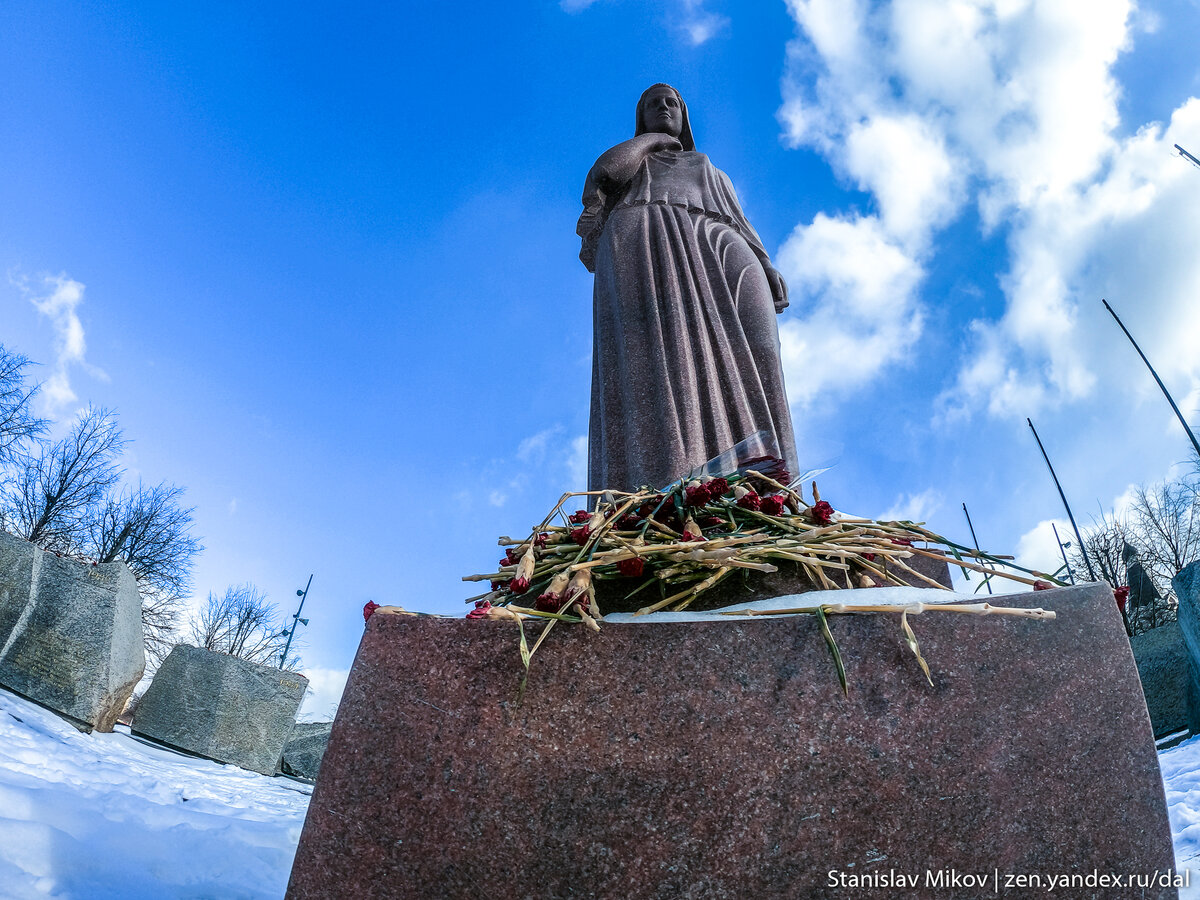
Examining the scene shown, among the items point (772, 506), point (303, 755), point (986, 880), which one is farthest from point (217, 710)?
point (986, 880)

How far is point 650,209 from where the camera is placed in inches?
169

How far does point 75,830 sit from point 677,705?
6.76 feet

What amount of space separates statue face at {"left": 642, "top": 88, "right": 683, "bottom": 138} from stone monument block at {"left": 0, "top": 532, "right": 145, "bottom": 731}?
21.9 ft

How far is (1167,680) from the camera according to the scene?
7.15 m

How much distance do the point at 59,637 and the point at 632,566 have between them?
7394mm

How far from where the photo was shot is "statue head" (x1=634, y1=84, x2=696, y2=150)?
5113 mm

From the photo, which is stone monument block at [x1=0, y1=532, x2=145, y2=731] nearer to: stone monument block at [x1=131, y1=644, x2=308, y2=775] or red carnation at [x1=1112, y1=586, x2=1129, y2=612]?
stone monument block at [x1=131, y1=644, x2=308, y2=775]

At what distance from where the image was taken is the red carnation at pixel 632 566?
53.1 inches

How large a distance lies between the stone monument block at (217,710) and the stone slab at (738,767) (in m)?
8.37

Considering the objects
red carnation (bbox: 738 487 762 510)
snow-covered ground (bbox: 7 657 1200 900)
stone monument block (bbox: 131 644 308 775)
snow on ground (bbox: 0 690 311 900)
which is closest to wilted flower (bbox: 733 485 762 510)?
red carnation (bbox: 738 487 762 510)

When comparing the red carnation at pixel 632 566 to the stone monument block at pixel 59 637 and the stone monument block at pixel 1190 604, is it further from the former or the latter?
the stone monument block at pixel 59 637

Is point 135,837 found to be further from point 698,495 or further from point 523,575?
point 698,495

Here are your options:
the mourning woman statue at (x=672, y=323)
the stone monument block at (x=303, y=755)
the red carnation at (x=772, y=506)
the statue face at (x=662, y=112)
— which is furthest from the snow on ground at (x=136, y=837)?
the stone monument block at (x=303, y=755)

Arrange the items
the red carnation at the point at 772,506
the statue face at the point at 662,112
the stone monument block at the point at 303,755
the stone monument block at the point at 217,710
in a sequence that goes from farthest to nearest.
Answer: the stone monument block at the point at 303,755 → the stone monument block at the point at 217,710 → the statue face at the point at 662,112 → the red carnation at the point at 772,506
